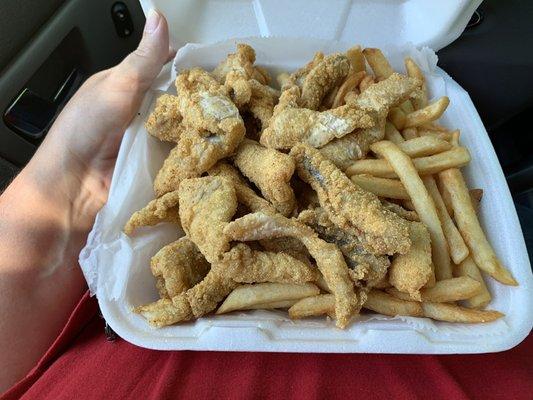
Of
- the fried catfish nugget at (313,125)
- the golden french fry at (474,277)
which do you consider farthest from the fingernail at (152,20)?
the golden french fry at (474,277)

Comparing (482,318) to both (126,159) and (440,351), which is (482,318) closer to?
(440,351)

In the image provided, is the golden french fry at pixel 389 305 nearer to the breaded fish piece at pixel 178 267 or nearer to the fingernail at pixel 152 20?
the breaded fish piece at pixel 178 267

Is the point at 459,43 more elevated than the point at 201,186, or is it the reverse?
the point at 459,43

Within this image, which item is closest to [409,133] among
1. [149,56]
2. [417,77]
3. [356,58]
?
[417,77]

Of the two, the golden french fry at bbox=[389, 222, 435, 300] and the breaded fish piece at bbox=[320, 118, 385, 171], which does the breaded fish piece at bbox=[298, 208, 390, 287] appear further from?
the breaded fish piece at bbox=[320, 118, 385, 171]

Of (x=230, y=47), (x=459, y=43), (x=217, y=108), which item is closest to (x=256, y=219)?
(x=217, y=108)

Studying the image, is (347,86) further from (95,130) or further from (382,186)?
(95,130)
